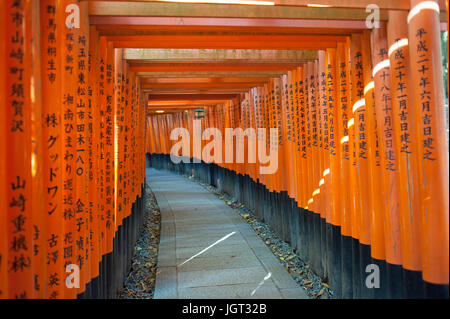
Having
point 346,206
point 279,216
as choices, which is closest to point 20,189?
point 346,206

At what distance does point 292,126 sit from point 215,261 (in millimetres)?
2949

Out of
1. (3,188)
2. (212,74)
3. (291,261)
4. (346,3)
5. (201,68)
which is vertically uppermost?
(212,74)

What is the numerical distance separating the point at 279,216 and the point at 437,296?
473cm

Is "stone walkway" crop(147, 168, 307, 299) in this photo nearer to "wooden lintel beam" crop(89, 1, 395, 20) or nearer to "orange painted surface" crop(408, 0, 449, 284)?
"orange painted surface" crop(408, 0, 449, 284)

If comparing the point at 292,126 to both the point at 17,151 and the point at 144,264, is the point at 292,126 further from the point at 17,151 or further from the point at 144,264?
the point at 17,151

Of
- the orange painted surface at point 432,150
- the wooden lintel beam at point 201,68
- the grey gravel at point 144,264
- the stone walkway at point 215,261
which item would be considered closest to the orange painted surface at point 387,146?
the orange painted surface at point 432,150

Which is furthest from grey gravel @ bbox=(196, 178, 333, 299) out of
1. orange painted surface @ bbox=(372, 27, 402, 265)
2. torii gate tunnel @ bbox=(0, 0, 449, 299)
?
orange painted surface @ bbox=(372, 27, 402, 265)

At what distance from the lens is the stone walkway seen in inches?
186

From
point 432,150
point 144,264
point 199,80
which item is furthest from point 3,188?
point 199,80

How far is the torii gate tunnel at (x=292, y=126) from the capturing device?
6.57 feet

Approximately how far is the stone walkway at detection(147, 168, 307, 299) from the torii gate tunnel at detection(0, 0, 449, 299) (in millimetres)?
722

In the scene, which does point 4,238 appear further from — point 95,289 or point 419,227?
point 419,227

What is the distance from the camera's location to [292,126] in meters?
6.25

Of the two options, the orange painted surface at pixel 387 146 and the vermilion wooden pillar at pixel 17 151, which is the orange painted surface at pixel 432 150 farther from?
the vermilion wooden pillar at pixel 17 151
